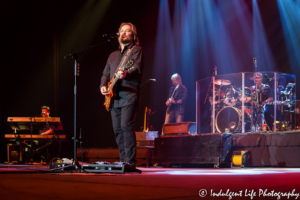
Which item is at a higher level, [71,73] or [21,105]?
[71,73]

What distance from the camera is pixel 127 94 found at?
3.46 metres

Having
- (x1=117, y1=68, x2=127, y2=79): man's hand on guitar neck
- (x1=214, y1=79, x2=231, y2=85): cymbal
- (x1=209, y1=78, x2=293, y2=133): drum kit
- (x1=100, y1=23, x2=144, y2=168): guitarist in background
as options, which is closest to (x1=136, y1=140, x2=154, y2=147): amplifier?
(x1=209, y1=78, x2=293, y2=133): drum kit

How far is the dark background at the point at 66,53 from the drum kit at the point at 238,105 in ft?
6.81

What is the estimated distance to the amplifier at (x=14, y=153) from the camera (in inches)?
304

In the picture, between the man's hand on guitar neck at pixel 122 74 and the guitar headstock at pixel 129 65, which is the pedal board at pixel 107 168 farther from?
the guitar headstock at pixel 129 65

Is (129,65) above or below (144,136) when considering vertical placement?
above

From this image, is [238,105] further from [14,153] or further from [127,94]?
[14,153]

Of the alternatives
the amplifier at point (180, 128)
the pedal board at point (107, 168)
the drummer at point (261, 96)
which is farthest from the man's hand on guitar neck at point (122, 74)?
the drummer at point (261, 96)

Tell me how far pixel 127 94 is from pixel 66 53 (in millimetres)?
5902

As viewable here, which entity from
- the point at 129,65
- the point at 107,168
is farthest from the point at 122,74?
the point at 107,168

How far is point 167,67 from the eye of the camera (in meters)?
9.86

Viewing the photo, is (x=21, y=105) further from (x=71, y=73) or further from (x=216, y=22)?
(x=216, y=22)

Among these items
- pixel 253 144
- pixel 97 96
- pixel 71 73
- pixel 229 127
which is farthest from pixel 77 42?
pixel 253 144

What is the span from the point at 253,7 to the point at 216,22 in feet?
3.62
